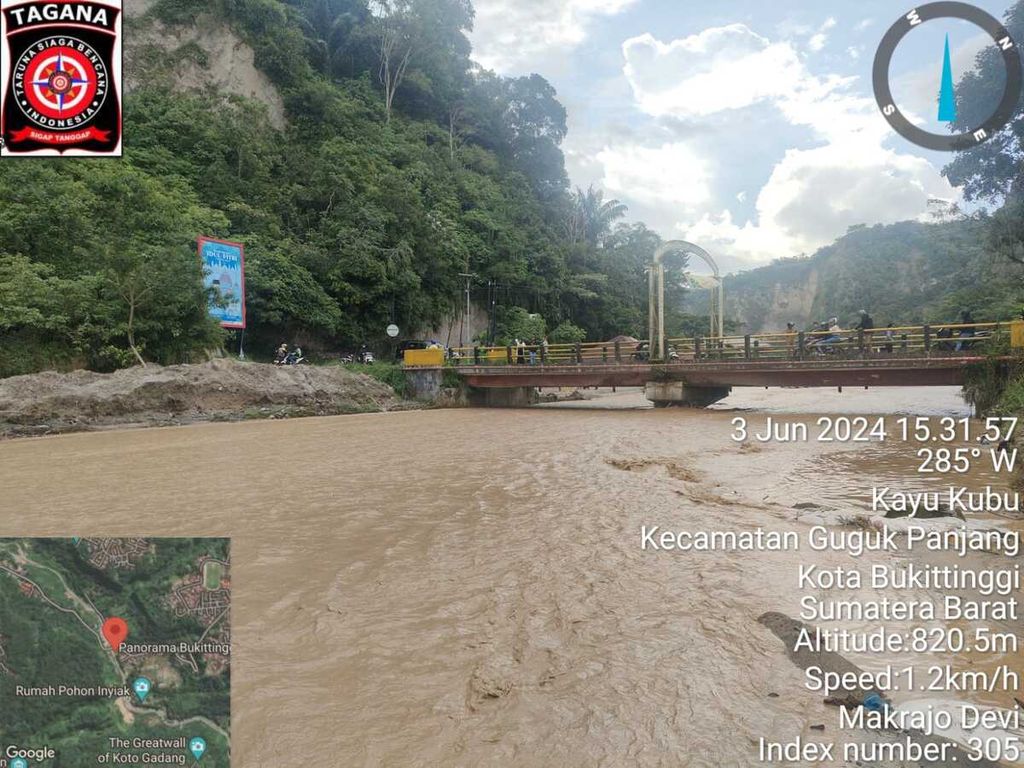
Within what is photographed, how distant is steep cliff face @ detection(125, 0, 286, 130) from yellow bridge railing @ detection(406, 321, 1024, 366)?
2363 cm

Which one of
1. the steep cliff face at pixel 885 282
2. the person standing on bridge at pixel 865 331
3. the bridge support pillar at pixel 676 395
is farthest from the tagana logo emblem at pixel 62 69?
the steep cliff face at pixel 885 282

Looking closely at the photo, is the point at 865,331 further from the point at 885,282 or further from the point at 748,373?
the point at 885,282

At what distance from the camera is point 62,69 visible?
5.51 metres

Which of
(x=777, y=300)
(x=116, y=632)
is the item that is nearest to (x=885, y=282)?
(x=777, y=300)

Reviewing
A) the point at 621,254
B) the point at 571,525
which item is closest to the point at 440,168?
the point at 621,254

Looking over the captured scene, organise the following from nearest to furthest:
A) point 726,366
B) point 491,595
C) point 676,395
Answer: point 491,595 < point 726,366 < point 676,395

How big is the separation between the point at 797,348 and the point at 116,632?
19.1 meters

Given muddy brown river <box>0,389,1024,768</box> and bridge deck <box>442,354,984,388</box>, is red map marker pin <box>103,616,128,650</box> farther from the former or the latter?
bridge deck <box>442,354,984,388</box>

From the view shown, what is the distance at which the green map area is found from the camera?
134cm

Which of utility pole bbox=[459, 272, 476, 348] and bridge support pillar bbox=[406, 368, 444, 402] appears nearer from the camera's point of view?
bridge support pillar bbox=[406, 368, 444, 402]

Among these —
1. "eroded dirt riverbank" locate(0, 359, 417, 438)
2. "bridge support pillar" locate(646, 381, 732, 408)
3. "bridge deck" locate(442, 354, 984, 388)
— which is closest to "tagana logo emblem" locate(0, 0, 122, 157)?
"eroded dirt riverbank" locate(0, 359, 417, 438)

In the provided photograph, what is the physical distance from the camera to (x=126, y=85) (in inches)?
1271

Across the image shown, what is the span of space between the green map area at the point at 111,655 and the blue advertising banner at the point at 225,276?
21.9 metres

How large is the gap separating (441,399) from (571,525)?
759 inches
